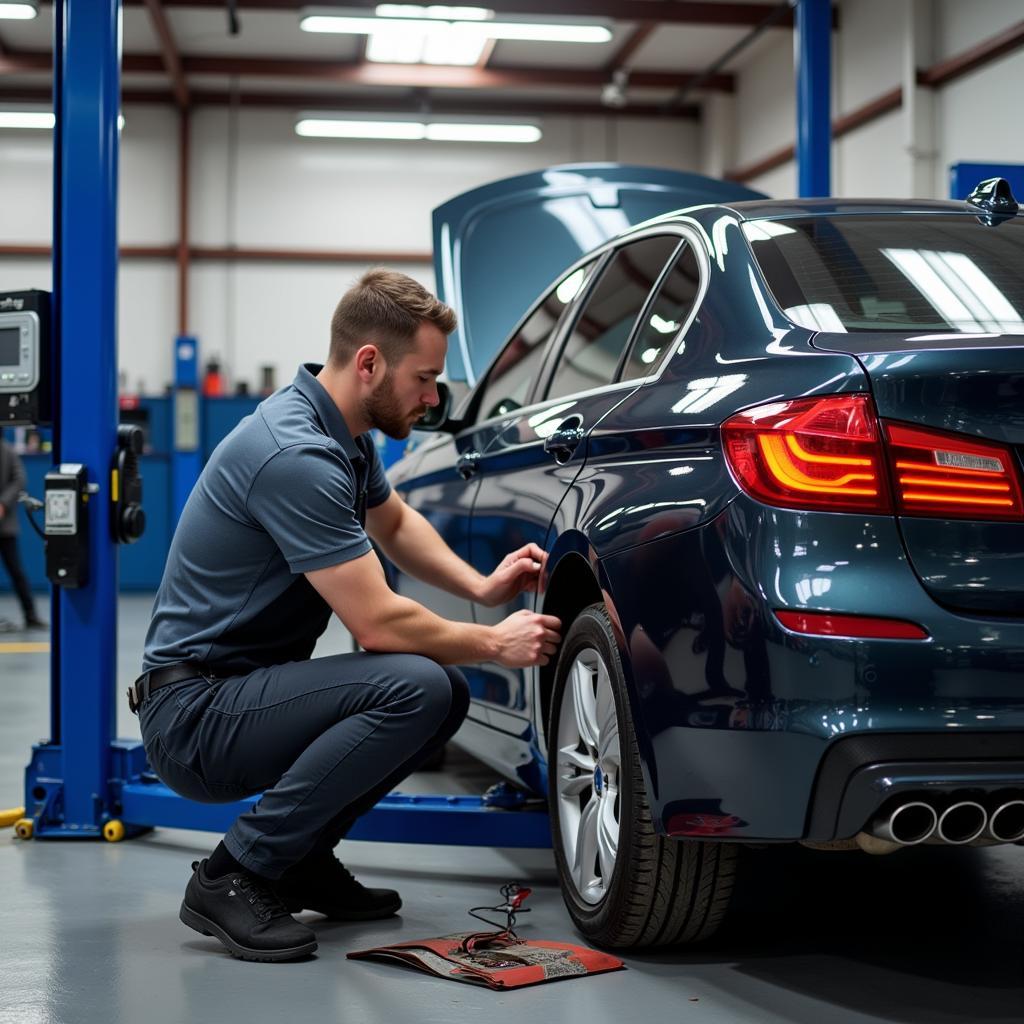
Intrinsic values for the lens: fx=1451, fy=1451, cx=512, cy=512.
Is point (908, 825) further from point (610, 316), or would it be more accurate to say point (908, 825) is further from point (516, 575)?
point (610, 316)

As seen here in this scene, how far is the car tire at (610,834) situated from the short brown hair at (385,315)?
683mm

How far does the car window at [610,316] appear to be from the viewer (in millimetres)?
3078

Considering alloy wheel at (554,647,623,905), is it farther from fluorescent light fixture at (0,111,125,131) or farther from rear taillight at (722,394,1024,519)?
fluorescent light fixture at (0,111,125,131)

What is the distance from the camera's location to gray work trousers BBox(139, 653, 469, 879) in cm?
278

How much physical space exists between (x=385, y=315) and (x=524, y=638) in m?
0.71

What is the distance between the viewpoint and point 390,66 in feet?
50.5

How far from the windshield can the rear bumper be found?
0.44 metres

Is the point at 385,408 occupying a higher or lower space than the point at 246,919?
higher

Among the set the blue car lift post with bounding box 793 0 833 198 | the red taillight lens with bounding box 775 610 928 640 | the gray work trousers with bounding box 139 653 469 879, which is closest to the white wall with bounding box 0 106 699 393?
the blue car lift post with bounding box 793 0 833 198

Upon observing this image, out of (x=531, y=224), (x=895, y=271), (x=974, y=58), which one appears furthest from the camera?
(x=974, y=58)

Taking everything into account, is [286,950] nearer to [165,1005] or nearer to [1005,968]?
[165,1005]

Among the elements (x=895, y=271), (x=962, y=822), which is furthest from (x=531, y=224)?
(x=962, y=822)

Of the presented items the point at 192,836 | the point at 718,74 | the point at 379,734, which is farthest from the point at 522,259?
the point at 718,74

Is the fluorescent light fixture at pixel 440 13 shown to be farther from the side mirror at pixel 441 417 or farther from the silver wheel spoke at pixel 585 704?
the silver wheel spoke at pixel 585 704
